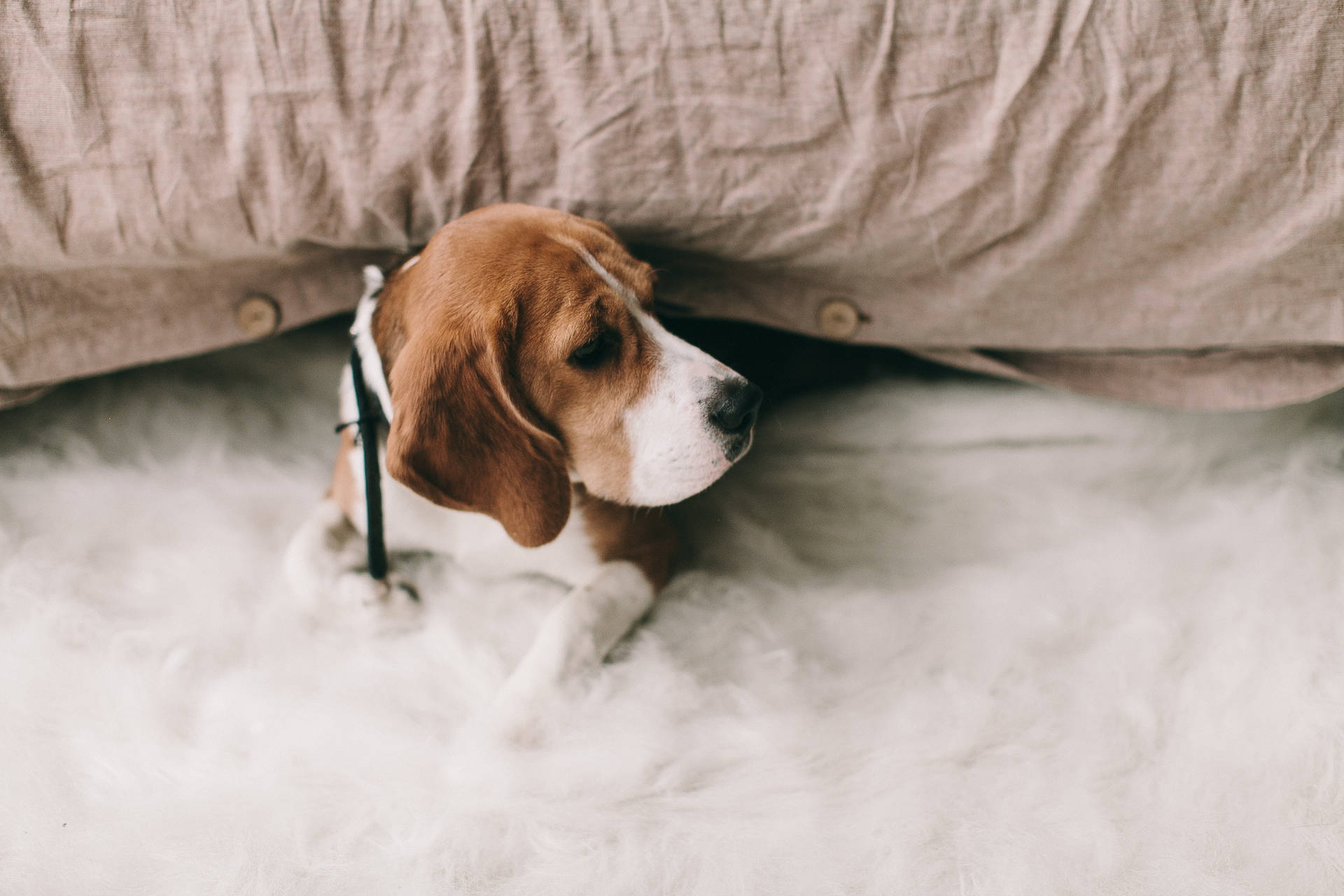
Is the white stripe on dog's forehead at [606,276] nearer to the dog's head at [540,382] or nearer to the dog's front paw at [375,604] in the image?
the dog's head at [540,382]

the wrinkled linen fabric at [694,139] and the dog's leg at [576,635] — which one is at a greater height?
the wrinkled linen fabric at [694,139]

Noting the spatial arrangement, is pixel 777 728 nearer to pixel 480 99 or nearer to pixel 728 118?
pixel 728 118

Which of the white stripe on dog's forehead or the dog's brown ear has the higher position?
the white stripe on dog's forehead

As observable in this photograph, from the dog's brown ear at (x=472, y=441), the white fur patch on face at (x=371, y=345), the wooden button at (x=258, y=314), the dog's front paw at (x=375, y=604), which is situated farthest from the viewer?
the wooden button at (x=258, y=314)

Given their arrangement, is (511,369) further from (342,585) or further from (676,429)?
(342,585)

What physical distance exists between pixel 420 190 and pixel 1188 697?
143 centimetres

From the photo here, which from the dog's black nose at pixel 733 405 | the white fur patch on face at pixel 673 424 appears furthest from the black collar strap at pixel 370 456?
the dog's black nose at pixel 733 405

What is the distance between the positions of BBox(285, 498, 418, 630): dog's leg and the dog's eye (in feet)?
1.72

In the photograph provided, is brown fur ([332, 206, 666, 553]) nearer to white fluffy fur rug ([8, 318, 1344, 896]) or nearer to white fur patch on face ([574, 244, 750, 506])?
white fur patch on face ([574, 244, 750, 506])

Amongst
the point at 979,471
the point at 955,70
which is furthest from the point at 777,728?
the point at 955,70

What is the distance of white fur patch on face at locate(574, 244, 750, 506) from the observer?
3.86 ft

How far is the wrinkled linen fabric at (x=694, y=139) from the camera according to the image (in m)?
1.23

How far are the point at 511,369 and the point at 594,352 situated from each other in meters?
0.12

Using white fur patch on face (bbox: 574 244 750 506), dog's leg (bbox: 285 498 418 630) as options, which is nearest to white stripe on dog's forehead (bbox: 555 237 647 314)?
white fur patch on face (bbox: 574 244 750 506)
